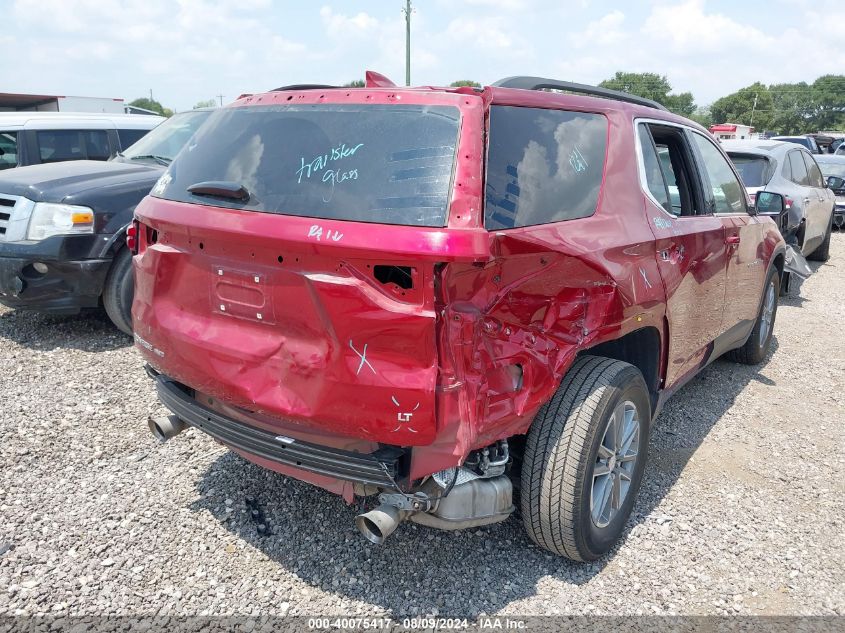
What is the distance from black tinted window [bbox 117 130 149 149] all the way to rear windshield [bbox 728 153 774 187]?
7348 mm

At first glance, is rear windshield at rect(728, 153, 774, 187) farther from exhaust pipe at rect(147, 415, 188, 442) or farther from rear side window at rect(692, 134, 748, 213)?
exhaust pipe at rect(147, 415, 188, 442)

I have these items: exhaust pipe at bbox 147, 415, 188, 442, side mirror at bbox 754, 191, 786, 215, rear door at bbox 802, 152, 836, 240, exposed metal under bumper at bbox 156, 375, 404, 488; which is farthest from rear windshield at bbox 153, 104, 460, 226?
rear door at bbox 802, 152, 836, 240

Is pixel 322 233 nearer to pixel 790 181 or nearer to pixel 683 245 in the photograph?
pixel 683 245

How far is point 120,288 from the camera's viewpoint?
17.1 feet

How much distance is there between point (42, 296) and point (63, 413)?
4.55 feet

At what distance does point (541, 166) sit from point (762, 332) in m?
3.74

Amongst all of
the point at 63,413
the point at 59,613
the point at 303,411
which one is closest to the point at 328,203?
the point at 303,411

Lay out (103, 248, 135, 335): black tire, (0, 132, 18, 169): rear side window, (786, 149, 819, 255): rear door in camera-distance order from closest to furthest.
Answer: (103, 248, 135, 335): black tire → (0, 132, 18, 169): rear side window → (786, 149, 819, 255): rear door

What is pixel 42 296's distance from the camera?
5.09m

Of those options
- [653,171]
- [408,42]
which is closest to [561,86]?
[653,171]

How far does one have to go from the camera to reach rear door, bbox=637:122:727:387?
329 centimetres

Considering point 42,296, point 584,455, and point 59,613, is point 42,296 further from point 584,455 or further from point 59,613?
point 584,455

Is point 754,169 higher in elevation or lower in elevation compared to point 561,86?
lower

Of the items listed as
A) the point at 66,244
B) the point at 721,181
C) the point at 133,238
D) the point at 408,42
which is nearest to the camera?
the point at 133,238
